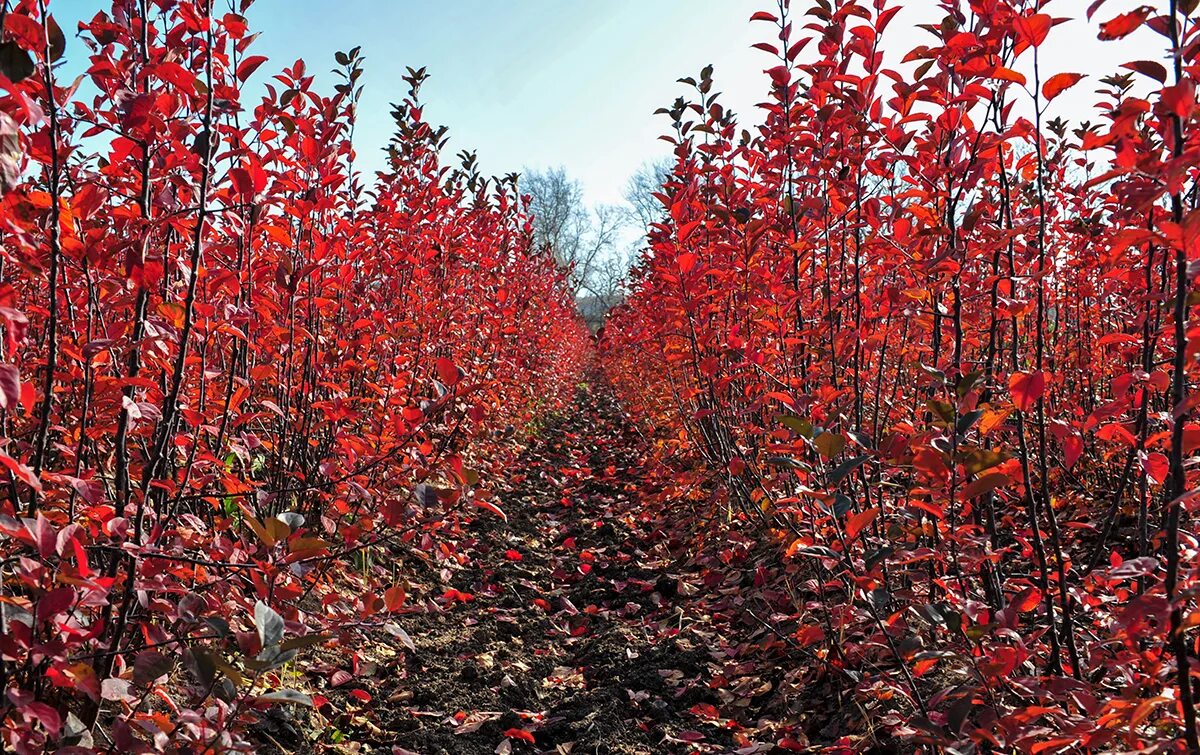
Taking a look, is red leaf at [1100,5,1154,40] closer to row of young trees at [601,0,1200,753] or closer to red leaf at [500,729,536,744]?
row of young trees at [601,0,1200,753]

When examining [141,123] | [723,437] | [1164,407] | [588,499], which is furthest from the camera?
[588,499]

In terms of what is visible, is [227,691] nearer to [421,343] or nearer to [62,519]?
[62,519]

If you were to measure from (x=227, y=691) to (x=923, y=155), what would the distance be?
2.20m

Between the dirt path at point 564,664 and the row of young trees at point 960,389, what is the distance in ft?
0.99

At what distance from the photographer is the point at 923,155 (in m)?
2.11

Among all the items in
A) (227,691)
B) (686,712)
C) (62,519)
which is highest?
(62,519)

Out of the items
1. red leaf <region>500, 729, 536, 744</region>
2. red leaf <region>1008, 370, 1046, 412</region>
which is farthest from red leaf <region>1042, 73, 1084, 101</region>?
red leaf <region>500, 729, 536, 744</region>

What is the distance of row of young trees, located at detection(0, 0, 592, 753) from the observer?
4.27ft

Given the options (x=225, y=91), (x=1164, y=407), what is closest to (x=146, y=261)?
(x=225, y=91)

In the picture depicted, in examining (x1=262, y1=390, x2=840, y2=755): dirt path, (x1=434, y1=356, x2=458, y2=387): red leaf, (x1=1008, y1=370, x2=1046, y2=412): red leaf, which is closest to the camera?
(x1=1008, y1=370, x2=1046, y2=412): red leaf

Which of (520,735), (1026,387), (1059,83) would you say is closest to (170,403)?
(520,735)

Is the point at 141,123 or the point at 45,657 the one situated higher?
the point at 141,123

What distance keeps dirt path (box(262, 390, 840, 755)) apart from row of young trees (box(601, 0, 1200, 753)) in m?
0.30

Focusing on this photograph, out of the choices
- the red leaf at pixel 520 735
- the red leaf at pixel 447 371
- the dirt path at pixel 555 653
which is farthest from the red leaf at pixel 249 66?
the red leaf at pixel 520 735
